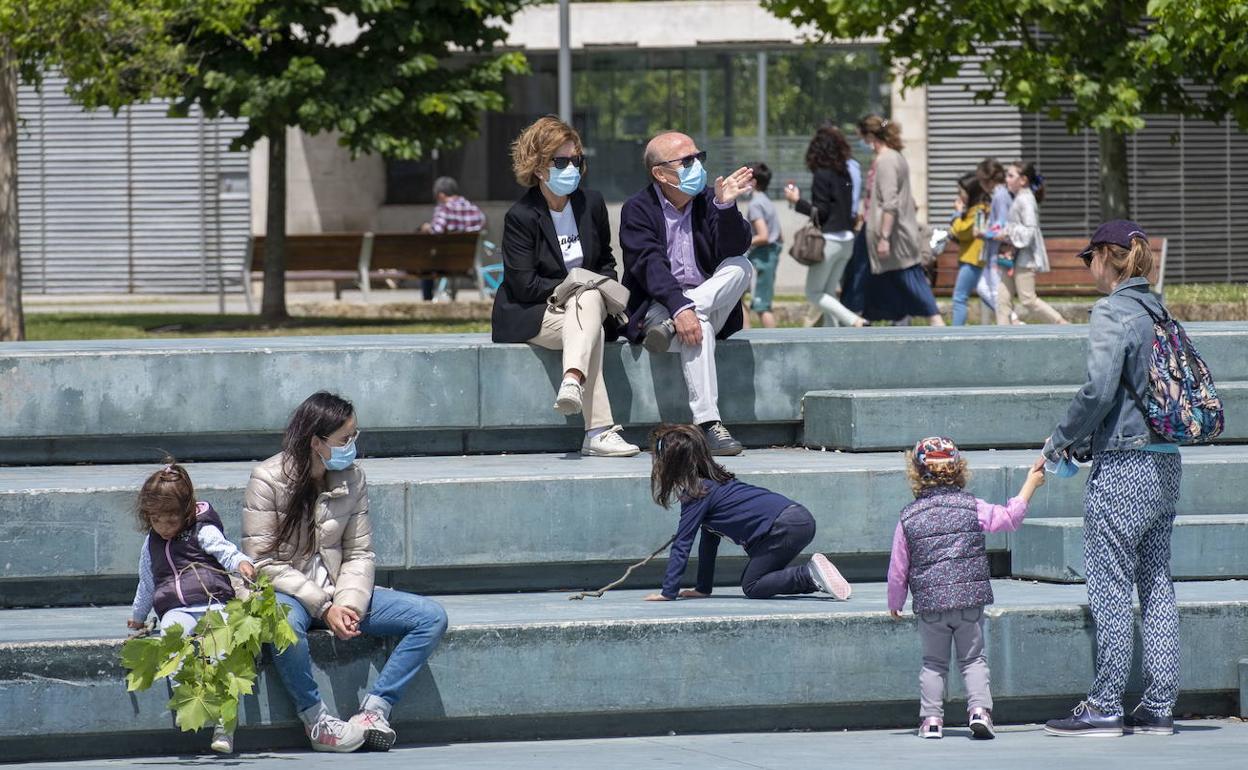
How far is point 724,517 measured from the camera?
6.98m

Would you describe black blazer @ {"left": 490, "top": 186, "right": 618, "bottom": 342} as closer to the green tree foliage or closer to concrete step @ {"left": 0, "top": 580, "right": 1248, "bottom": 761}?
concrete step @ {"left": 0, "top": 580, "right": 1248, "bottom": 761}

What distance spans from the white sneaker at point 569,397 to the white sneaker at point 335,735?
2.15 m

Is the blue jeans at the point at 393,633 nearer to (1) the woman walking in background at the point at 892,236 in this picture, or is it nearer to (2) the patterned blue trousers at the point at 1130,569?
(2) the patterned blue trousers at the point at 1130,569

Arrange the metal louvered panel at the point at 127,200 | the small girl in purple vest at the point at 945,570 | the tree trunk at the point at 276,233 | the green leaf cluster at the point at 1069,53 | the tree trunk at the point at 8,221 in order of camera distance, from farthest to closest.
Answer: the metal louvered panel at the point at 127,200 → the tree trunk at the point at 276,233 → the green leaf cluster at the point at 1069,53 → the tree trunk at the point at 8,221 → the small girl in purple vest at the point at 945,570

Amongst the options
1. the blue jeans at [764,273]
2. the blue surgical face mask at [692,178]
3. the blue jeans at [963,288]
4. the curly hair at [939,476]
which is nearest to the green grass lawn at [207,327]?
the blue jeans at [764,273]

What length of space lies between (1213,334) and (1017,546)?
208 cm

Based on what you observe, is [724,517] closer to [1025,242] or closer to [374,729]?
[374,729]

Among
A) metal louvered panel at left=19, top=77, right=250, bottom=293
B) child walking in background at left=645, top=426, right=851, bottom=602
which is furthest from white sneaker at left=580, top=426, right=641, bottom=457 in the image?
metal louvered panel at left=19, top=77, right=250, bottom=293

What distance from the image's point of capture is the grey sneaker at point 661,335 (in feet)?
27.0

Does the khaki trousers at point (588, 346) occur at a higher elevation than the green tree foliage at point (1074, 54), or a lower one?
lower

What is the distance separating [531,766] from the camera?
600 centimetres

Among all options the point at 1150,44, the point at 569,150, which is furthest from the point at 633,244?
the point at 1150,44

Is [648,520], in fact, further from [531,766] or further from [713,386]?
[531,766]

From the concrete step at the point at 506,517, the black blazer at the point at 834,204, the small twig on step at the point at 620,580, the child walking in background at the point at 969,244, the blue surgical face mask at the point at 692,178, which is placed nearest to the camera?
the concrete step at the point at 506,517
